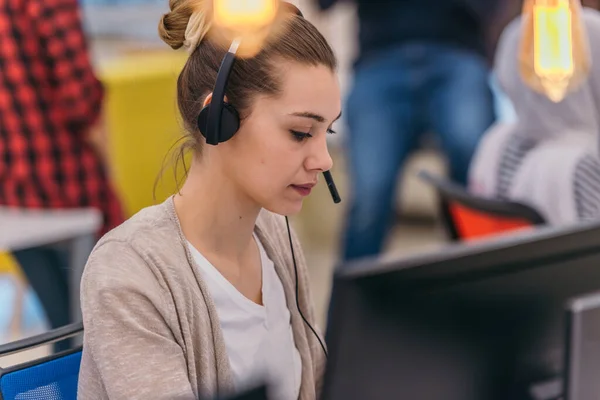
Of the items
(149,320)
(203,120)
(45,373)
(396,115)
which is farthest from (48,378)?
(396,115)

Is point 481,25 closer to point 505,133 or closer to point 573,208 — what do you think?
point 505,133

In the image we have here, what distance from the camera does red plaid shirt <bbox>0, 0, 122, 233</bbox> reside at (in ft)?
7.01

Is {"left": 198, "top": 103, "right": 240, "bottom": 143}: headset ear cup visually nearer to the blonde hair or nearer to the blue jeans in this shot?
the blonde hair

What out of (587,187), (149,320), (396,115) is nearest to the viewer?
(149,320)

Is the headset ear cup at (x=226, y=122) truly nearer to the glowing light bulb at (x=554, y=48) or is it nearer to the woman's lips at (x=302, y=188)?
the woman's lips at (x=302, y=188)

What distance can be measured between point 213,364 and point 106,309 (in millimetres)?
156

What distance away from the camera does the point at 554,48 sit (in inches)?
76.3

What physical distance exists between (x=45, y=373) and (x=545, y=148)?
130cm

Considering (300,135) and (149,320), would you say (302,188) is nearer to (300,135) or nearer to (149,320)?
(300,135)

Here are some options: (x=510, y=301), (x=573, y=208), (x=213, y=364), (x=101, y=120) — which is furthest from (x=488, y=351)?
(x=101, y=120)

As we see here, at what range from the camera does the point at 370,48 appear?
2.92 m

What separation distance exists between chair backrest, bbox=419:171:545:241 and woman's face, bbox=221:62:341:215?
975 mm

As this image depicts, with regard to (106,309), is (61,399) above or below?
below

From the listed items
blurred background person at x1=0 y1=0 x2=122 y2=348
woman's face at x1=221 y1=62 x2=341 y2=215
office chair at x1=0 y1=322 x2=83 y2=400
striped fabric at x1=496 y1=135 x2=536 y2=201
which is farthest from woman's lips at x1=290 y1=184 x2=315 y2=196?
striped fabric at x1=496 y1=135 x2=536 y2=201
